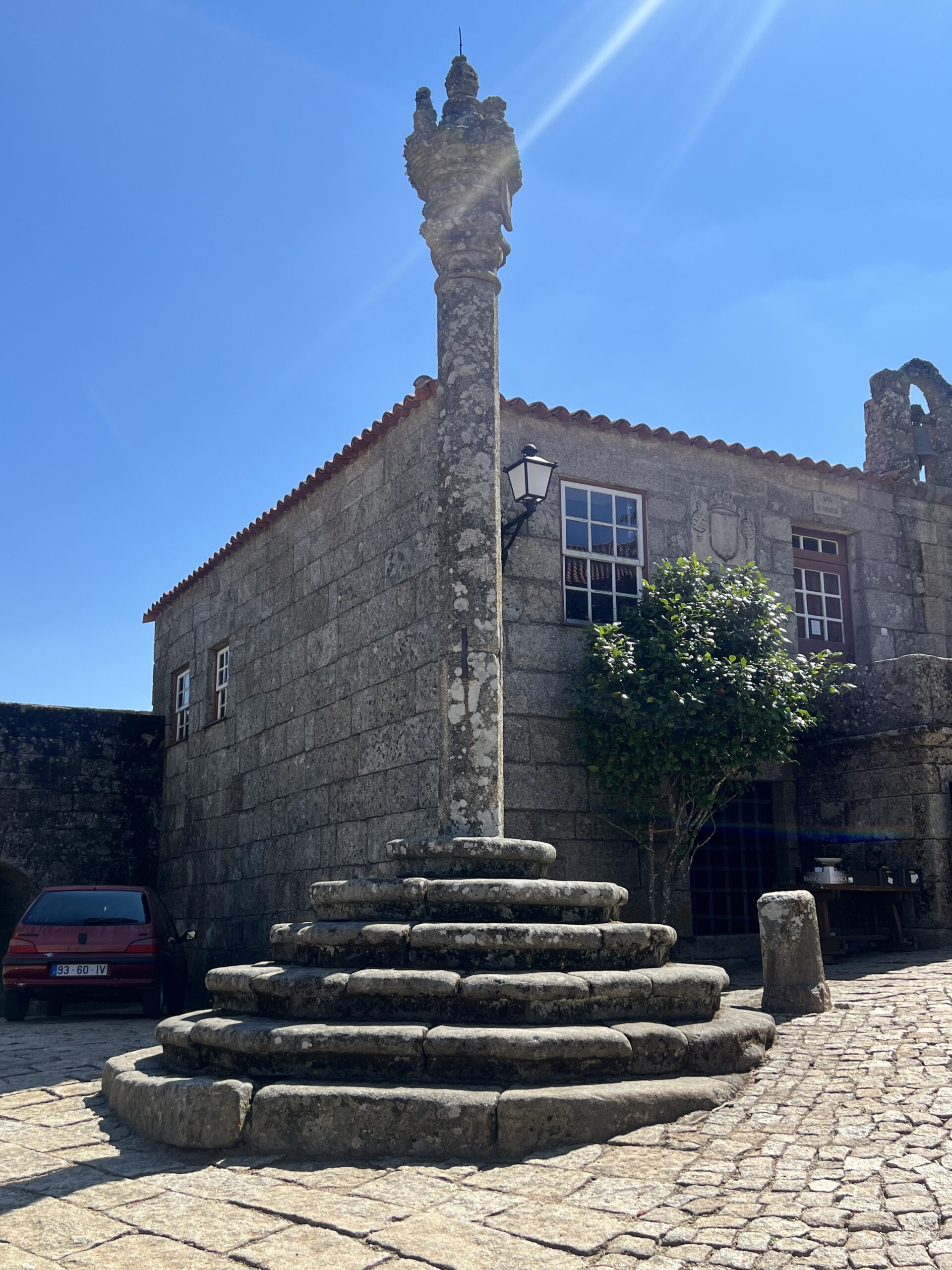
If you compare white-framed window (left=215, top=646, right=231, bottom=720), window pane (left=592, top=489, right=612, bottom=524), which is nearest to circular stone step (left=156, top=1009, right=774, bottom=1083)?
window pane (left=592, top=489, right=612, bottom=524)

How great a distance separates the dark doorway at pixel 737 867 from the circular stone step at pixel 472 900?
488cm

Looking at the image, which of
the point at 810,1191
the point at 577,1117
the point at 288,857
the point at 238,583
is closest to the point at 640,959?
the point at 577,1117

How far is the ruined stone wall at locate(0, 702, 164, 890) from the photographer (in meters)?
13.4

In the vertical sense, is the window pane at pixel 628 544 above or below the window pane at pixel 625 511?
below

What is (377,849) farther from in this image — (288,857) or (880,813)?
(880,813)

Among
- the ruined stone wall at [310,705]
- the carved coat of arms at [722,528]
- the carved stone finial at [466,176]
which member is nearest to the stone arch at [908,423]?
the carved coat of arms at [722,528]

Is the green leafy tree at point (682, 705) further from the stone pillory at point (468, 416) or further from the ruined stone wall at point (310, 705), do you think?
the stone pillory at point (468, 416)

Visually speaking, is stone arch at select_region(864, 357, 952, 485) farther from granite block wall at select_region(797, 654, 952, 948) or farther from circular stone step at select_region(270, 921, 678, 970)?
circular stone step at select_region(270, 921, 678, 970)

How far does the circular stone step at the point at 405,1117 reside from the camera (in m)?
4.08

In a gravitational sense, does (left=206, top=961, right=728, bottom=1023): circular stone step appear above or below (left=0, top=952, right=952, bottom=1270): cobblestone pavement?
above

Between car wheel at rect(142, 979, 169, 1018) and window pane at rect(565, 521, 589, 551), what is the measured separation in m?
5.05

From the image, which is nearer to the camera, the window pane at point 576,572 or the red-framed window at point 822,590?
the window pane at point 576,572

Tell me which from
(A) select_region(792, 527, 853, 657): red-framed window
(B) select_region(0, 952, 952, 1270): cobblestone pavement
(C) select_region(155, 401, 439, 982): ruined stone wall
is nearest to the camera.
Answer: (B) select_region(0, 952, 952, 1270): cobblestone pavement

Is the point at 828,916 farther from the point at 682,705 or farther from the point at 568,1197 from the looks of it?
the point at 568,1197
